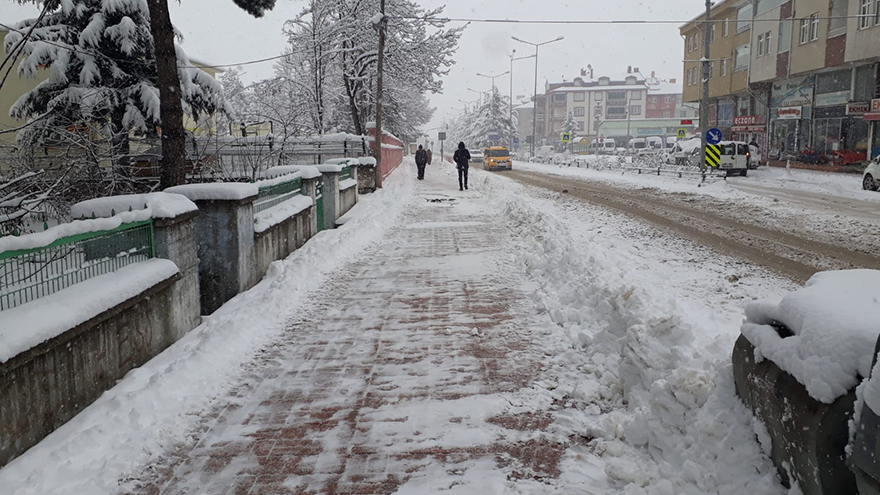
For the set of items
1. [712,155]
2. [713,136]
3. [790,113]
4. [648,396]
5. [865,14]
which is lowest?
[648,396]

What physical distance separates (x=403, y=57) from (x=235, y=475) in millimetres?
31191

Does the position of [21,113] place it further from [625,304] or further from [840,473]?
[840,473]

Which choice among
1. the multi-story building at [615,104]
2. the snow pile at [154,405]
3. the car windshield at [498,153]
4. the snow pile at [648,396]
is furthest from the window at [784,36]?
the multi-story building at [615,104]

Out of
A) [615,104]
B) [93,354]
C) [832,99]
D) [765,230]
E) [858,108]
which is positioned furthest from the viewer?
[615,104]

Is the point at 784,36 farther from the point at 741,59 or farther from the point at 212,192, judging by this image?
the point at 212,192

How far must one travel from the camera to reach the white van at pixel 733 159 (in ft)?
107

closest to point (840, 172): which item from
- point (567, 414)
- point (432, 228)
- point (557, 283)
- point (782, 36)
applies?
point (782, 36)

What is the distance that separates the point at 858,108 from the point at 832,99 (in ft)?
11.1

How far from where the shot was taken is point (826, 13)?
32875 millimetres

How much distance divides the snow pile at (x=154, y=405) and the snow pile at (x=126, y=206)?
1.20m

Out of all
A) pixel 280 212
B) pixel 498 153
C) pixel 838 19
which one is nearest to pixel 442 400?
pixel 280 212

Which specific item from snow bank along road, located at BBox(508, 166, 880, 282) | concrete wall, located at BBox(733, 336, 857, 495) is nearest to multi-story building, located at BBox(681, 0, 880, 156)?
snow bank along road, located at BBox(508, 166, 880, 282)

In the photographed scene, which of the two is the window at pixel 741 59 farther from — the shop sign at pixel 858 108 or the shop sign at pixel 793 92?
the shop sign at pixel 858 108

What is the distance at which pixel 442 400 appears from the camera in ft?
15.8
